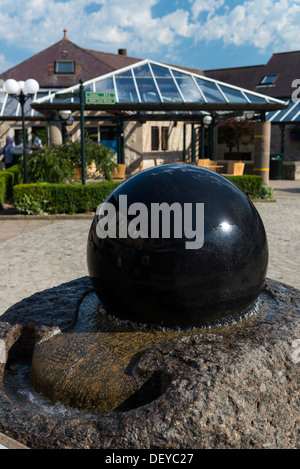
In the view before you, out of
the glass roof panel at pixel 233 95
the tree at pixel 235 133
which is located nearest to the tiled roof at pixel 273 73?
the tree at pixel 235 133

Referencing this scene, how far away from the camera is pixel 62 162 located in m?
14.5

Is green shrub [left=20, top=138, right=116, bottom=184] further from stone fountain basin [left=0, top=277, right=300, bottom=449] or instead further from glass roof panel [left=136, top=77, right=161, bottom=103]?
stone fountain basin [left=0, top=277, right=300, bottom=449]

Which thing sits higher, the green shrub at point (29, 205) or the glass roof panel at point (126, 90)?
the glass roof panel at point (126, 90)

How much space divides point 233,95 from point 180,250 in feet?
48.0

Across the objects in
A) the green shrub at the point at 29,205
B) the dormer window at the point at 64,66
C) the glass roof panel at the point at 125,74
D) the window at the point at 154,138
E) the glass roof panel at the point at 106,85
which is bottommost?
the green shrub at the point at 29,205

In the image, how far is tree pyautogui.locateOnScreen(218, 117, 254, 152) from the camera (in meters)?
30.5

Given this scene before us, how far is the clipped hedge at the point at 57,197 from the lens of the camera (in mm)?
12891

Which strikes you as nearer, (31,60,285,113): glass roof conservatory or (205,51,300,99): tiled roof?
(31,60,285,113): glass roof conservatory

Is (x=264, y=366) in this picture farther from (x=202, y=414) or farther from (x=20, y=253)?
(x=20, y=253)

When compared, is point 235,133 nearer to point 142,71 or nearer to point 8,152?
point 142,71

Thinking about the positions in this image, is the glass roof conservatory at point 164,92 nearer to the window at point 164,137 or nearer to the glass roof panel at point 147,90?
the glass roof panel at point 147,90

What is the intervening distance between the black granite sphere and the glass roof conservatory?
1227cm

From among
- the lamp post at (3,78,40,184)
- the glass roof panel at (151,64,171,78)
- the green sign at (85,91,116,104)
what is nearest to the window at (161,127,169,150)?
the glass roof panel at (151,64,171,78)

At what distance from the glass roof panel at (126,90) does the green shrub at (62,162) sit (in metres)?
1.86
